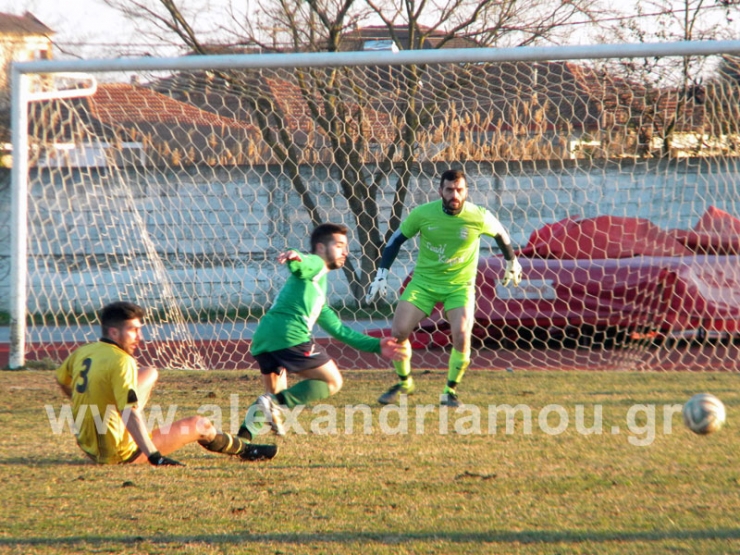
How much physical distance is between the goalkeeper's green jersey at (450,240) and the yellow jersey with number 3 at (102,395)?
275cm

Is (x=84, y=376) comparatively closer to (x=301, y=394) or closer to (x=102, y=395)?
(x=102, y=395)

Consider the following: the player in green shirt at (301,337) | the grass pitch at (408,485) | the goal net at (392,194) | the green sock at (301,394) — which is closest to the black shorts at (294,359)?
the player in green shirt at (301,337)

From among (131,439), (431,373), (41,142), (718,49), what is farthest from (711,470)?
(41,142)

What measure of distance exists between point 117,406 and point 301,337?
3.90 feet

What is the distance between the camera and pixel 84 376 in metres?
4.03

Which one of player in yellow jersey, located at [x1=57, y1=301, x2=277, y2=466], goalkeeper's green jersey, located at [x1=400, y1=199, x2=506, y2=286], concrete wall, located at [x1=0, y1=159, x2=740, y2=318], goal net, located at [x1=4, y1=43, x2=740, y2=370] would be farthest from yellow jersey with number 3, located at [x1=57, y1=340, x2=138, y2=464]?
concrete wall, located at [x1=0, y1=159, x2=740, y2=318]

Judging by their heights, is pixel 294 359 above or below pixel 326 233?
below

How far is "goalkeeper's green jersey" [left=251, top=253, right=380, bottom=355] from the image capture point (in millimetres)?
4754

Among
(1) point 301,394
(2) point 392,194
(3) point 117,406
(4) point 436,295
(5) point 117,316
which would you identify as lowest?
(1) point 301,394

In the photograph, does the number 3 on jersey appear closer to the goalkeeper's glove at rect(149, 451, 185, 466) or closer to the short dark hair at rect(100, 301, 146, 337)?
the short dark hair at rect(100, 301, 146, 337)

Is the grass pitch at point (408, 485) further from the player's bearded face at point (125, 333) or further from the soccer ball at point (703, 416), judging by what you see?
the player's bearded face at point (125, 333)

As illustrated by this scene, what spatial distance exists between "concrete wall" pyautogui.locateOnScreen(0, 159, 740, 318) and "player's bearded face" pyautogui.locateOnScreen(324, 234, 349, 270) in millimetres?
4065

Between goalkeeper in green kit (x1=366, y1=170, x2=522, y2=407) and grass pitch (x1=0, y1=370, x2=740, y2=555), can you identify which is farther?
goalkeeper in green kit (x1=366, y1=170, x2=522, y2=407)

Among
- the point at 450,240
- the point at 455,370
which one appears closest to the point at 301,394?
the point at 455,370
